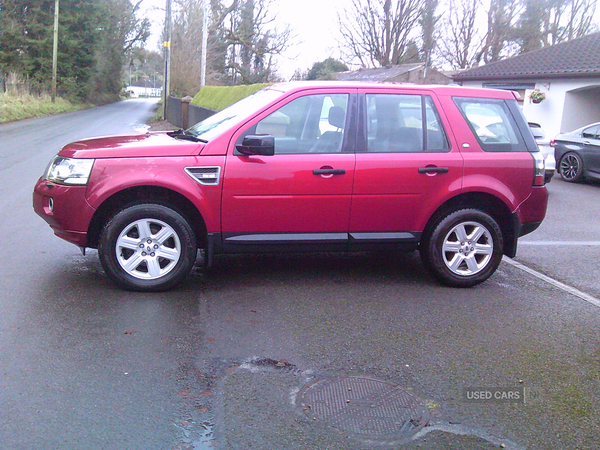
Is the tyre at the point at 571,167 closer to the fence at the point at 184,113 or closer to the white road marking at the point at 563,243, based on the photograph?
the white road marking at the point at 563,243

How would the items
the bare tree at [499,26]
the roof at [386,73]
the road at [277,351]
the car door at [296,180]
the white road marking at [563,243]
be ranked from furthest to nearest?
1. the bare tree at [499,26]
2. the roof at [386,73]
3. the white road marking at [563,243]
4. the car door at [296,180]
5. the road at [277,351]

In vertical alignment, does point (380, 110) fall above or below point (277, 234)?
above

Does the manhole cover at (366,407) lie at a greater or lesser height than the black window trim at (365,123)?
lesser

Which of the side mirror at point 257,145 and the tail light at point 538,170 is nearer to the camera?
the side mirror at point 257,145

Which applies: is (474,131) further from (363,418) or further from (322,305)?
(363,418)

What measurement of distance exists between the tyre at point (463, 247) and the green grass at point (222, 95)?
1174 cm

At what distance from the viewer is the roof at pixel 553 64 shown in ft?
74.6

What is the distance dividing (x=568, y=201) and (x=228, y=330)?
946cm

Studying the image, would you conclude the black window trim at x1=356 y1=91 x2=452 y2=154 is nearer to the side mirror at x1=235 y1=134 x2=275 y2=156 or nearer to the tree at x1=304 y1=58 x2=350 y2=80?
the side mirror at x1=235 y1=134 x2=275 y2=156

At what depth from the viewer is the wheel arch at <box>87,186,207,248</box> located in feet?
18.0

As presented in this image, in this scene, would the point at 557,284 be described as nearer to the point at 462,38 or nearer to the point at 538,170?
the point at 538,170

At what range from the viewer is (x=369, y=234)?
5832 millimetres

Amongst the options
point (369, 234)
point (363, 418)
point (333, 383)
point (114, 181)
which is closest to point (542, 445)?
point (363, 418)

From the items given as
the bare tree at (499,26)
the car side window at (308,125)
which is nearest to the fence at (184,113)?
the car side window at (308,125)
